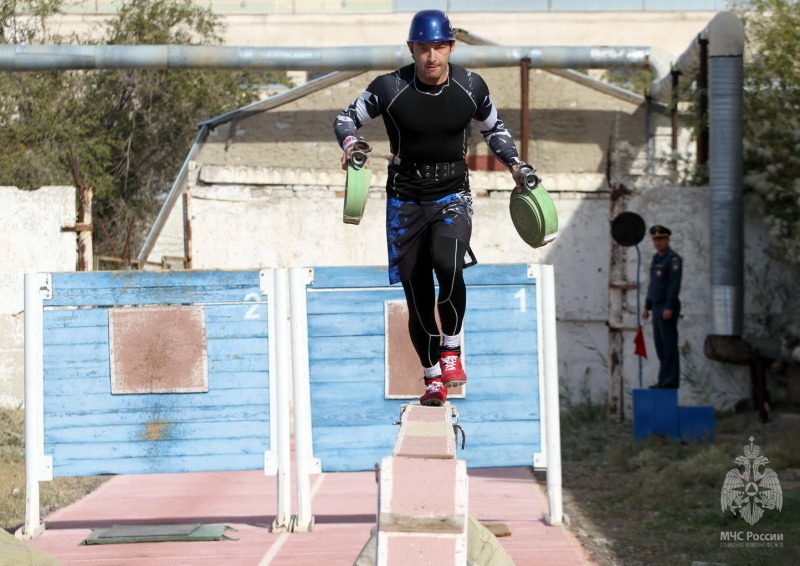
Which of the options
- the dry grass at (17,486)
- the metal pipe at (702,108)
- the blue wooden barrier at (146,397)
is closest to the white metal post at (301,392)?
the blue wooden barrier at (146,397)

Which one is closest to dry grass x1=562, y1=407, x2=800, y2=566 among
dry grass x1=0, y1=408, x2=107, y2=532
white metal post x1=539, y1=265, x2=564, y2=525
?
white metal post x1=539, y1=265, x2=564, y2=525

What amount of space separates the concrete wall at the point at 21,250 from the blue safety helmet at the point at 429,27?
837 cm

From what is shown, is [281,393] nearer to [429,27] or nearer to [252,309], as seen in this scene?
[252,309]

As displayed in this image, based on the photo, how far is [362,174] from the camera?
5.28m

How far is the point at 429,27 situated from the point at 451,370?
1.72 metres

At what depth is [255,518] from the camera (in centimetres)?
911

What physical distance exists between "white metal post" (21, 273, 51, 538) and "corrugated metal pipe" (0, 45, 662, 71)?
29.2 feet

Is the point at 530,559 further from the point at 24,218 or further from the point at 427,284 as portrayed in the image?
the point at 24,218

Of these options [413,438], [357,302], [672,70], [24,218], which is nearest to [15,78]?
[24,218]

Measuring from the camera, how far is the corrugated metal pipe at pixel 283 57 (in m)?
16.7

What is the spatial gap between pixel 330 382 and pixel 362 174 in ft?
12.1

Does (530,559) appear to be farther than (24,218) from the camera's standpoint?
No

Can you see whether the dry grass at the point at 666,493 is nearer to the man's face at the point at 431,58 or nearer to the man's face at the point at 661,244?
the man's face at the point at 661,244

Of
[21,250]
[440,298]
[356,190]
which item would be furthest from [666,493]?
[21,250]
